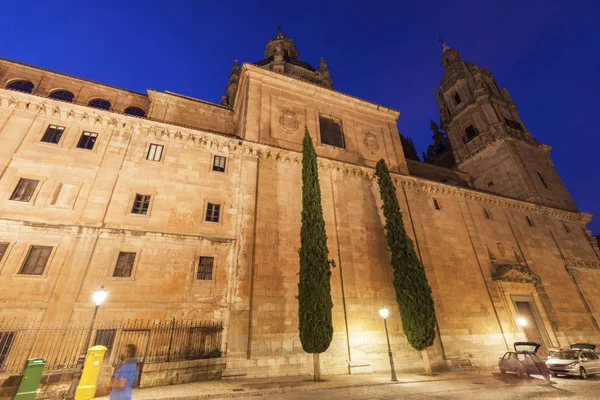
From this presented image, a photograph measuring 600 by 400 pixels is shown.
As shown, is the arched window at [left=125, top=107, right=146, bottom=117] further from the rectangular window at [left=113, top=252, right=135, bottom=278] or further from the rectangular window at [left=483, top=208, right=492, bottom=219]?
the rectangular window at [left=483, top=208, right=492, bottom=219]

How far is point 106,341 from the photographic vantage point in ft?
36.3

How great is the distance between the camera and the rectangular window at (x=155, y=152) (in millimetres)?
15414

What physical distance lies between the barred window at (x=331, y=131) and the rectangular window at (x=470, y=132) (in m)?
20.0

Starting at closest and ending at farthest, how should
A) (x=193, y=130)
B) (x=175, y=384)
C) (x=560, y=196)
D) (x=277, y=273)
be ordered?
(x=175, y=384)
(x=277, y=273)
(x=193, y=130)
(x=560, y=196)

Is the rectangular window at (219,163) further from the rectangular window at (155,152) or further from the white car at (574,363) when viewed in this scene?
the white car at (574,363)

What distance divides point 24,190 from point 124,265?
5601 mm

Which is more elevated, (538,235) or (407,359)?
(538,235)

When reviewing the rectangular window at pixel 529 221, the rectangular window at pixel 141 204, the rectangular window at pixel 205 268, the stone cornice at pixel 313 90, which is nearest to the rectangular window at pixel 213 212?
the rectangular window at pixel 205 268

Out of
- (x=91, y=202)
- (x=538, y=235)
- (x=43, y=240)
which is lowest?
(x=43, y=240)

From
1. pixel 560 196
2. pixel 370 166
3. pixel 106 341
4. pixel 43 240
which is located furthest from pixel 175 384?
pixel 560 196

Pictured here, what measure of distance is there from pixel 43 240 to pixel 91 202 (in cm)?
230

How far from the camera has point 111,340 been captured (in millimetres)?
11117

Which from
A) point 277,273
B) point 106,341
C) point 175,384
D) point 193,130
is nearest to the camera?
point 175,384

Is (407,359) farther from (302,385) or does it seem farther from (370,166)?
(370,166)
